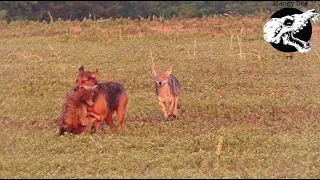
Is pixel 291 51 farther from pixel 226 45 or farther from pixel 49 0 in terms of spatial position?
pixel 49 0

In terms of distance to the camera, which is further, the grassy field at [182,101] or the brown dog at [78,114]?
the brown dog at [78,114]

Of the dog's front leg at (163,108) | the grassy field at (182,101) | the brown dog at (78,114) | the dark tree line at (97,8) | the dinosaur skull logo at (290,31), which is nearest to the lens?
the grassy field at (182,101)

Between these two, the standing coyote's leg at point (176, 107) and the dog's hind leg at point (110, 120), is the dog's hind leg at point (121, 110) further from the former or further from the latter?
the standing coyote's leg at point (176, 107)

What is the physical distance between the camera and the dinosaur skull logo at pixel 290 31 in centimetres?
1537

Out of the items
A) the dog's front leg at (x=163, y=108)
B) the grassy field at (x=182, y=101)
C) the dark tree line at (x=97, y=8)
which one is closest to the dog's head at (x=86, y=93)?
the grassy field at (x=182, y=101)

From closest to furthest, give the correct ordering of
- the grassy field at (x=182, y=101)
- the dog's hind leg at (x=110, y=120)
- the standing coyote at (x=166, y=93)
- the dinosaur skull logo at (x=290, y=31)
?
the grassy field at (x=182, y=101) → the dog's hind leg at (x=110, y=120) → the standing coyote at (x=166, y=93) → the dinosaur skull logo at (x=290, y=31)

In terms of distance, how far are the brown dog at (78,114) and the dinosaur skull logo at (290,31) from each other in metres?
6.91

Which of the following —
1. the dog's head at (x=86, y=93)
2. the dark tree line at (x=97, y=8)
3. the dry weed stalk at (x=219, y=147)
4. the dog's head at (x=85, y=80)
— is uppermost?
the dog's head at (x=85, y=80)

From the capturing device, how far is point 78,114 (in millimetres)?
9156

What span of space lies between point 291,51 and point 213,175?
811 centimetres

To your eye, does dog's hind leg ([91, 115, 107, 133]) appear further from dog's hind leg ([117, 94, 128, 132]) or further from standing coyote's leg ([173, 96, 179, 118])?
standing coyote's leg ([173, 96, 179, 118])

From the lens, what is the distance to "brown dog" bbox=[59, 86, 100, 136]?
916cm

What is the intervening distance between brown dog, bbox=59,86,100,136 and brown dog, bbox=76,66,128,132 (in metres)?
0.05

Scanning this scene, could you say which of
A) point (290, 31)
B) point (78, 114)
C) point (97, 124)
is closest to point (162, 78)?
point (97, 124)
